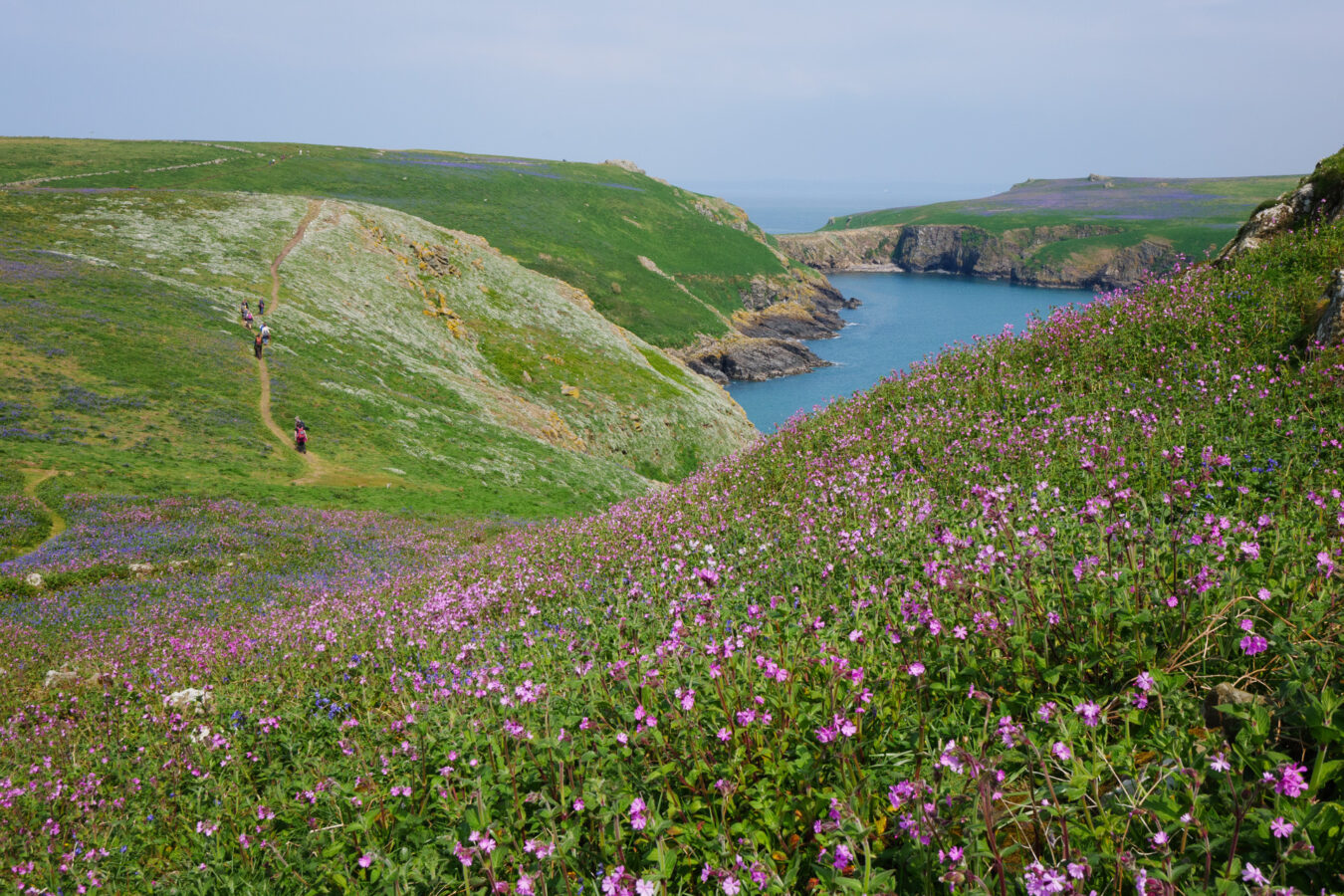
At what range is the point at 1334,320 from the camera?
10250 millimetres

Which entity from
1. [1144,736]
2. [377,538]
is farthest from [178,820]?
[377,538]

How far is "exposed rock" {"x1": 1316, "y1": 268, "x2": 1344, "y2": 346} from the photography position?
396 inches

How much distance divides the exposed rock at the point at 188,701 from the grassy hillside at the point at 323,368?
23.2 m

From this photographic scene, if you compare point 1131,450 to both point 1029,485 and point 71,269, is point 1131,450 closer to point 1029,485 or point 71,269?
point 1029,485

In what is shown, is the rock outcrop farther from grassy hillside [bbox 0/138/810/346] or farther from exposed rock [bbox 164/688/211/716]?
grassy hillside [bbox 0/138/810/346]

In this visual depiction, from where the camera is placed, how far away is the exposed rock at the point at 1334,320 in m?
10.1

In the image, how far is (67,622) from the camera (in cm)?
1528

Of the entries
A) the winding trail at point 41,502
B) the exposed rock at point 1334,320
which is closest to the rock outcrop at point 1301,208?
the exposed rock at point 1334,320

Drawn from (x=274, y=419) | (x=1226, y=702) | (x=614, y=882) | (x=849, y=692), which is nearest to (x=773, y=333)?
(x=274, y=419)

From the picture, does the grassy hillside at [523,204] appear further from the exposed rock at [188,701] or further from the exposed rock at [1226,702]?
the exposed rock at [1226,702]

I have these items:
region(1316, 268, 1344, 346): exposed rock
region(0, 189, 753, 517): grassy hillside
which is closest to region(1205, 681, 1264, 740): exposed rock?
region(1316, 268, 1344, 346): exposed rock

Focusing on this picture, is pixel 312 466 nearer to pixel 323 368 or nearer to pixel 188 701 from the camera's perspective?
pixel 323 368

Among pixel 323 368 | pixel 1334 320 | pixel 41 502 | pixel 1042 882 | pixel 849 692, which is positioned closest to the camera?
pixel 1042 882

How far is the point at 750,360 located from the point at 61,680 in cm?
11770
